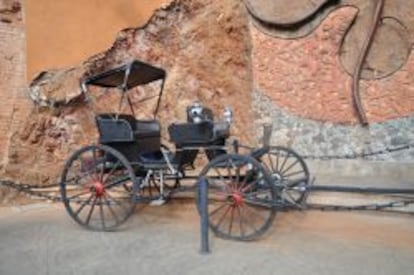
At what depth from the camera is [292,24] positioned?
7992mm

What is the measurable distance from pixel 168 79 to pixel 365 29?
119 inches

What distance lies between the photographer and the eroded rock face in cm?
755

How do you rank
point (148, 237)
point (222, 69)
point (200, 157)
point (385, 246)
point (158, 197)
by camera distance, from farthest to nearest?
point (222, 69)
point (200, 157)
point (158, 197)
point (148, 237)
point (385, 246)

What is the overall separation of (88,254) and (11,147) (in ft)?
11.0

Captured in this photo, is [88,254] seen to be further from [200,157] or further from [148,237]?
[200,157]

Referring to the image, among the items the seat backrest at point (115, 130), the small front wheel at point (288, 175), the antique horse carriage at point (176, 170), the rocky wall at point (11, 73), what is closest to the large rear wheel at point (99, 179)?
the antique horse carriage at point (176, 170)

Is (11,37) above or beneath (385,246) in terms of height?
above

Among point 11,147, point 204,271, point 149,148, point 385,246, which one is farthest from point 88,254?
point 11,147

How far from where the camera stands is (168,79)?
27.1 feet

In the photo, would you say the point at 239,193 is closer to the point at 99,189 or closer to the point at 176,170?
the point at 176,170

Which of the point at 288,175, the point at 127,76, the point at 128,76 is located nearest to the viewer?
the point at 127,76

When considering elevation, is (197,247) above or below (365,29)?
below

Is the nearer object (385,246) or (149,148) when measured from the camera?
(385,246)

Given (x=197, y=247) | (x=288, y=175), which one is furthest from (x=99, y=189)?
(x=288, y=175)
